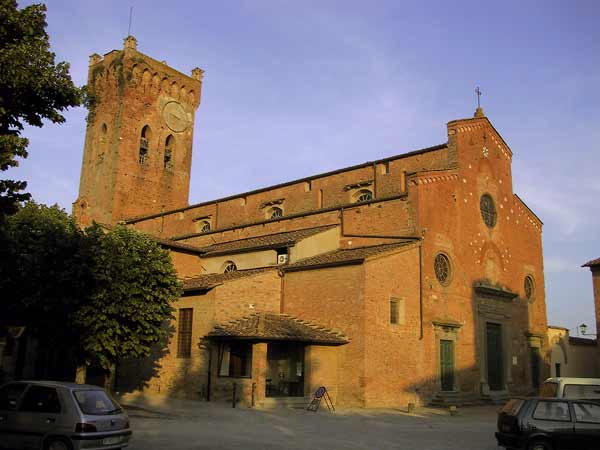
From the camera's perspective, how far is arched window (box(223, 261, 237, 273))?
28.5 m

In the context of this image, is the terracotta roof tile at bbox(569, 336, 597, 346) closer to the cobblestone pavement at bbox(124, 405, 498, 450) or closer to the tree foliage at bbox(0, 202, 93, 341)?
the cobblestone pavement at bbox(124, 405, 498, 450)

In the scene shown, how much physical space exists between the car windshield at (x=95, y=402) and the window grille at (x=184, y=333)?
1244 cm

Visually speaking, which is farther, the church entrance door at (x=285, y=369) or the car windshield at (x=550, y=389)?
the church entrance door at (x=285, y=369)

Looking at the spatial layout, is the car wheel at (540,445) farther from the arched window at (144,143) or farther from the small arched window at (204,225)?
the arched window at (144,143)

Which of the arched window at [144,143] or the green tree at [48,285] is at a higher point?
the arched window at [144,143]

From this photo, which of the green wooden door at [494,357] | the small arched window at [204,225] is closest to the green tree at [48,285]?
the small arched window at [204,225]

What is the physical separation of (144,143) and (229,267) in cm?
1883

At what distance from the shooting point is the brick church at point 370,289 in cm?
2239

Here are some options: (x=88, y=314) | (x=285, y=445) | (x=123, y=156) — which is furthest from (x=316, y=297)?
(x=123, y=156)

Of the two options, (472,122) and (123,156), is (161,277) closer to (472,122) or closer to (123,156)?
(472,122)

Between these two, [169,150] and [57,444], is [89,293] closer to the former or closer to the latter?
[57,444]

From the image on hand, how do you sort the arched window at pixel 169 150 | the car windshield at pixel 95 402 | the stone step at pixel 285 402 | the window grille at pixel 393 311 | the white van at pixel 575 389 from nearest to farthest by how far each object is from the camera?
the car windshield at pixel 95 402, the white van at pixel 575 389, the stone step at pixel 285 402, the window grille at pixel 393 311, the arched window at pixel 169 150

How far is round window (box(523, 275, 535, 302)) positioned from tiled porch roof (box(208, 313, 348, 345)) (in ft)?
48.6

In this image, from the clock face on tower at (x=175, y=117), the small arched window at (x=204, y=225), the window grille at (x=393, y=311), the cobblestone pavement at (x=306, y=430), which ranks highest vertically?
the clock face on tower at (x=175, y=117)
